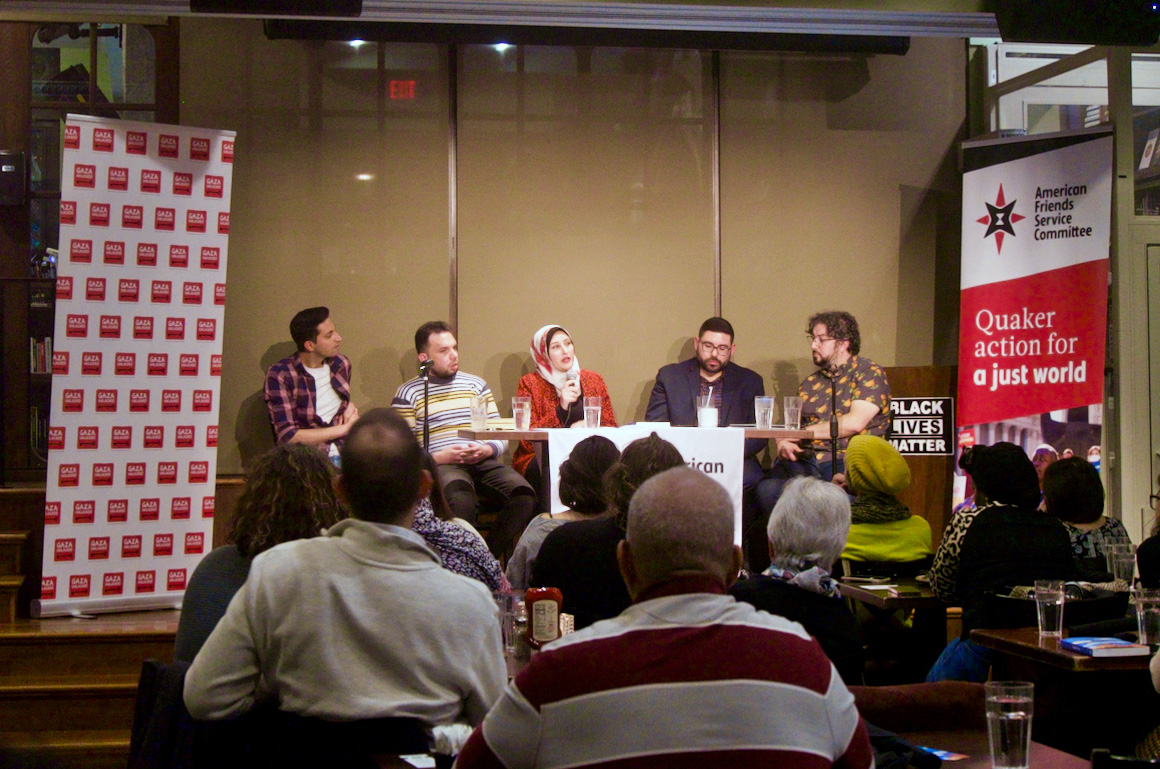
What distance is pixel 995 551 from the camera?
335 centimetres

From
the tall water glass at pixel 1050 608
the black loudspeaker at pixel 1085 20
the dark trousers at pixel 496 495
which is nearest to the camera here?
the tall water glass at pixel 1050 608

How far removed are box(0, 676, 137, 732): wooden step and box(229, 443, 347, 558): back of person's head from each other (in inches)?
89.9

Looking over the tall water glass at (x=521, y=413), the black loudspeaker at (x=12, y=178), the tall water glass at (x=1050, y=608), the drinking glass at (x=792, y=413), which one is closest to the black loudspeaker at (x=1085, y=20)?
the drinking glass at (x=792, y=413)

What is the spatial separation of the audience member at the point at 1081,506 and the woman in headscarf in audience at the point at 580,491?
5.41 feet

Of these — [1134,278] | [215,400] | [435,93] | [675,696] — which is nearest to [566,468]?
[675,696]

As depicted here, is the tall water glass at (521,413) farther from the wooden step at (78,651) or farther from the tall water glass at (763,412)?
the wooden step at (78,651)

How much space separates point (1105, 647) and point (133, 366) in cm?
418

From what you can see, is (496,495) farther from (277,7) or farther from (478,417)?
(277,7)

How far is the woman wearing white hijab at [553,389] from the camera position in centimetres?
578

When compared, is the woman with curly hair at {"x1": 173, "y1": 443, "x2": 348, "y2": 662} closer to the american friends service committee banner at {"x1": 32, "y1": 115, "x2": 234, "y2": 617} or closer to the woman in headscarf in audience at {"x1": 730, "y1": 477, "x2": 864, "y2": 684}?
the woman in headscarf in audience at {"x1": 730, "y1": 477, "x2": 864, "y2": 684}

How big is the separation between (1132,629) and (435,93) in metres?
4.93

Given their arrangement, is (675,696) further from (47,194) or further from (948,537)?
(47,194)

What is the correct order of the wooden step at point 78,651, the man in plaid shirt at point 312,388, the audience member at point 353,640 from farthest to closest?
the man in plaid shirt at point 312,388
the wooden step at point 78,651
the audience member at point 353,640

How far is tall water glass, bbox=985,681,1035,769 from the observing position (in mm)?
1772
